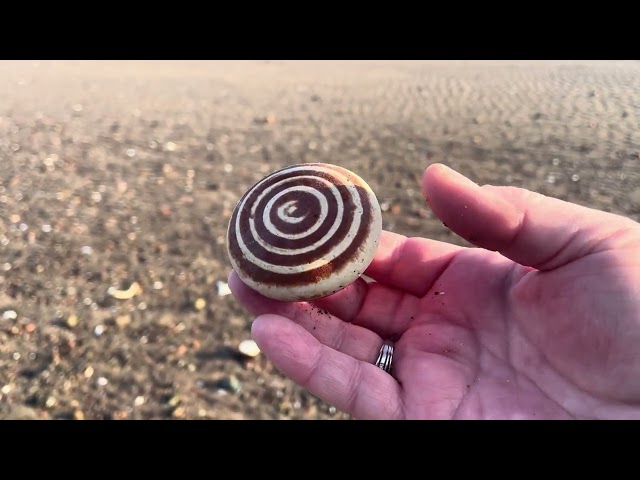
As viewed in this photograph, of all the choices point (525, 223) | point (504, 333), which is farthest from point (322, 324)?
point (525, 223)

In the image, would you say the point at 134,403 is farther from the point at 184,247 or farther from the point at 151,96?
the point at 151,96

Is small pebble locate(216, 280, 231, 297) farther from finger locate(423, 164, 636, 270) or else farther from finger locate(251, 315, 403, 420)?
finger locate(423, 164, 636, 270)

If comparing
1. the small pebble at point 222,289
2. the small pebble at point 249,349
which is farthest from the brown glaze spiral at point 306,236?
the small pebble at point 222,289

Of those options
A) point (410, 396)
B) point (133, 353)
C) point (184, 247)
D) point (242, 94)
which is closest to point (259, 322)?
point (410, 396)

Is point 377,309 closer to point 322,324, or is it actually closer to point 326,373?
point 322,324

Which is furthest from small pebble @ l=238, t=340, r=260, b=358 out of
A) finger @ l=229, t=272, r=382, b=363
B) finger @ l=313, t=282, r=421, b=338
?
finger @ l=313, t=282, r=421, b=338
